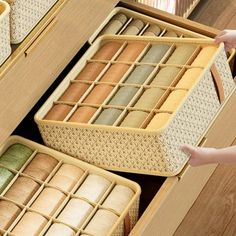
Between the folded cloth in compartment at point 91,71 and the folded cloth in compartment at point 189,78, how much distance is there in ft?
0.77

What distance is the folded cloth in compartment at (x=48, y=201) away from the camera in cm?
180

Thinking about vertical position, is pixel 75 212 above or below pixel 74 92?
below

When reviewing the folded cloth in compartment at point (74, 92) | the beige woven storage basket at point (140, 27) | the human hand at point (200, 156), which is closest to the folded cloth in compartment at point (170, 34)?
the beige woven storage basket at point (140, 27)

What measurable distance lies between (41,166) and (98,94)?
25 cm

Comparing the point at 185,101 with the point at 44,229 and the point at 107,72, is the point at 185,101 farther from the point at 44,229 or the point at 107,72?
the point at 44,229

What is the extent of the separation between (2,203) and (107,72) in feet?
1.57

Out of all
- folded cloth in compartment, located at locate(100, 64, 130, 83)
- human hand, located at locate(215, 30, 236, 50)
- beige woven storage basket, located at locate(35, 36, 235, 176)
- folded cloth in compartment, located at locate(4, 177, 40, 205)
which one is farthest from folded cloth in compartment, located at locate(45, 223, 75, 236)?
human hand, located at locate(215, 30, 236, 50)

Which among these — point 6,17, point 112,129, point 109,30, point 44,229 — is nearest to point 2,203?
point 44,229

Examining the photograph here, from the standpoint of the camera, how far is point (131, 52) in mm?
2082

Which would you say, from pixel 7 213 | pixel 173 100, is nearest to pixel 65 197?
pixel 7 213

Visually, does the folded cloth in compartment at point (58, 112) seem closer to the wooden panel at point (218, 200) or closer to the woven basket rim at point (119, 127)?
the woven basket rim at point (119, 127)

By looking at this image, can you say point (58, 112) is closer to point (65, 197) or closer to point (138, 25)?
point (65, 197)

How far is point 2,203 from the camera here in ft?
5.92

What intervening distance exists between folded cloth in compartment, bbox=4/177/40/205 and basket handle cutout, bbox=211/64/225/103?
0.55 meters
